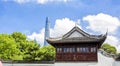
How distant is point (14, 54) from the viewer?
1474 inches

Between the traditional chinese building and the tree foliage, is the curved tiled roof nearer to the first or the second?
the traditional chinese building

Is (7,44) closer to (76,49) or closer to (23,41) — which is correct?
(23,41)

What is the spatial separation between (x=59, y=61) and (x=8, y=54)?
15.1m

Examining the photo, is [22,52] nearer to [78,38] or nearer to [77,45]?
[77,45]

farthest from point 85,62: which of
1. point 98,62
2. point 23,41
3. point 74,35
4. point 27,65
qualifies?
point 23,41

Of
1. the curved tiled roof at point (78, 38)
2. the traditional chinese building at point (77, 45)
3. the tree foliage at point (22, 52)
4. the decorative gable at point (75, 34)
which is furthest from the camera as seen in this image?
the tree foliage at point (22, 52)

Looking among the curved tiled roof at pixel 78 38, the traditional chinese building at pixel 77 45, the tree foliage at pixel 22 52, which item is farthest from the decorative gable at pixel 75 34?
the tree foliage at pixel 22 52

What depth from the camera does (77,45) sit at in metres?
23.3

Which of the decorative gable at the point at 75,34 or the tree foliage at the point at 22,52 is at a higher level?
the decorative gable at the point at 75,34

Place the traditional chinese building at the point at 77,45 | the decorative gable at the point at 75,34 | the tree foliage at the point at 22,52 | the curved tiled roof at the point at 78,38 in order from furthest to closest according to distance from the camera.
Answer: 1. the tree foliage at the point at 22,52
2. the decorative gable at the point at 75,34
3. the traditional chinese building at the point at 77,45
4. the curved tiled roof at the point at 78,38

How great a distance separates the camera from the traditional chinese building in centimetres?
2273

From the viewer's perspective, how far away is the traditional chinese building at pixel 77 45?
22.7 meters

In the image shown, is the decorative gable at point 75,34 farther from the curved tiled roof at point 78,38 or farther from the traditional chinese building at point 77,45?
the curved tiled roof at point 78,38

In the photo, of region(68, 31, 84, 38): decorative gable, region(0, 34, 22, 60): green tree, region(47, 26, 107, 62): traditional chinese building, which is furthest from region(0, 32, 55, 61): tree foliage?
region(68, 31, 84, 38): decorative gable
